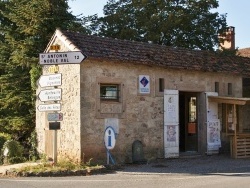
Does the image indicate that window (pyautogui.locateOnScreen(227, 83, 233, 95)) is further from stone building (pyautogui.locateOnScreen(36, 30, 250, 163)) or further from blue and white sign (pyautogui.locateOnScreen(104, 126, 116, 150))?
blue and white sign (pyautogui.locateOnScreen(104, 126, 116, 150))

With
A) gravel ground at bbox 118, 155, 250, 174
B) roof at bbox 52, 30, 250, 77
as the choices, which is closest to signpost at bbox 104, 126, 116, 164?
gravel ground at bbox 118, 155, 250, 174

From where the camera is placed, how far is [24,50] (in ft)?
66.6

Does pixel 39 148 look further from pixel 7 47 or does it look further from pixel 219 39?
pixel 219 39

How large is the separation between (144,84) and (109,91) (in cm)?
151

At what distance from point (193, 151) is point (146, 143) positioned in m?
3.46

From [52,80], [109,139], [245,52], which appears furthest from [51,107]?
[245,52]

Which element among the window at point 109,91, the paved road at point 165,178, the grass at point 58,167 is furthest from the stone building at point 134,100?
the paved road at point 165,178

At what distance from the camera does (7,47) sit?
22094 millimetres

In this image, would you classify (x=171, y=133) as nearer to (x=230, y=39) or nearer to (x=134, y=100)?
(x=134, y=100)

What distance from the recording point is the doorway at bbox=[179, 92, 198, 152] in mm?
19703

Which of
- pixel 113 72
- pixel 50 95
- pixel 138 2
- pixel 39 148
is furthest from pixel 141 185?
pixel 138 2

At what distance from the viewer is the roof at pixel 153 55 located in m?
16.2

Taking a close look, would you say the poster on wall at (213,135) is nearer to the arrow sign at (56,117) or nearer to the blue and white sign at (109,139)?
the blue and white sign at (109,139)

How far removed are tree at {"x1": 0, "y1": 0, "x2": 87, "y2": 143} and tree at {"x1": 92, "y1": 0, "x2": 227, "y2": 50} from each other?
6941mm
